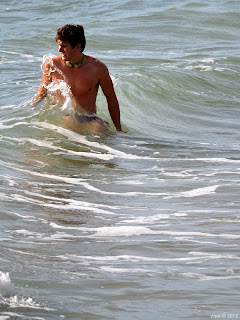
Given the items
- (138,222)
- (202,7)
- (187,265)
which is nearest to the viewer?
(187,265)

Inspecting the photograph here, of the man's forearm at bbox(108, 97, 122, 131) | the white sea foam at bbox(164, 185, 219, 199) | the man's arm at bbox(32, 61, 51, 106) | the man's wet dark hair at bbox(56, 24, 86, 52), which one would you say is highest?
the man's wet dark hair at bbox(56, 24, 86, 52)

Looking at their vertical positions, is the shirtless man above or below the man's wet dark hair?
below

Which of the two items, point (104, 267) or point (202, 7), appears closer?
point (104, 267)

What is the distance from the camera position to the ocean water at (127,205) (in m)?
3.39

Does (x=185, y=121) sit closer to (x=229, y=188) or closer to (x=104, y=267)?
(x=229, y=188)

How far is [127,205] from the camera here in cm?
505

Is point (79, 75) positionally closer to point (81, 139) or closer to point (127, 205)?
point (81, 139)

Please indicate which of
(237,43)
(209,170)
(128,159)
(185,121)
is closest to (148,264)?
(209,170)

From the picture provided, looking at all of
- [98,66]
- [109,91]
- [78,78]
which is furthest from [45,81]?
[109,91]

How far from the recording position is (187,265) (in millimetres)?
3805

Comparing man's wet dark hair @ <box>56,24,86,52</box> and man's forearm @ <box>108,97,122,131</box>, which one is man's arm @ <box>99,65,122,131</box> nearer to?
man's forearm @ <box>108,97,122,131</box>

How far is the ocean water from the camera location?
3393 mm

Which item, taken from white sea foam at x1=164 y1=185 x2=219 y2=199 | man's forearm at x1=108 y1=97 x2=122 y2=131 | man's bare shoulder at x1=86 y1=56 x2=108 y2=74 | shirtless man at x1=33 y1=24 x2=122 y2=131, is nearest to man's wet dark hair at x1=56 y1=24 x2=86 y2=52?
shirtless man at x1=33 y1=24 x2=122 y2=131

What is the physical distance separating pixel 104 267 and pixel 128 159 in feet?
9.44
